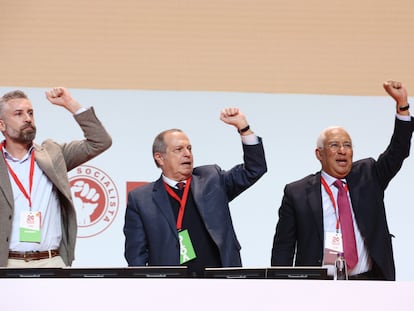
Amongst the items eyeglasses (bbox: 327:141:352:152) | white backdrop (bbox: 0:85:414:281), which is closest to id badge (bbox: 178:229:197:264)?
eyeglasses (bbox: 327:141:352:152)

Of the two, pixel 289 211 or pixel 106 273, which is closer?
pixel 106 273

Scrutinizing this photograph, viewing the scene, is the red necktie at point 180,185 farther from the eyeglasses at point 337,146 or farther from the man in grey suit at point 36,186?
the eyeglasses at point 337,146

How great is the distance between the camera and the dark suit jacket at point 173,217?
13.8 feet

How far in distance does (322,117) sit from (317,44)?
43cm

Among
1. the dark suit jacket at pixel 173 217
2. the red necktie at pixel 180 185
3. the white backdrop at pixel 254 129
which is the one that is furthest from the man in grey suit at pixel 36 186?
the white backdrop at pixel 254 129

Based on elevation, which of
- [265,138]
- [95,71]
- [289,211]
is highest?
[95,71]

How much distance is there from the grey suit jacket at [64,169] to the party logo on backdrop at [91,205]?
0.83m

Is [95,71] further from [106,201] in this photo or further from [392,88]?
[392,88]

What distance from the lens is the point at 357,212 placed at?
14.1ft

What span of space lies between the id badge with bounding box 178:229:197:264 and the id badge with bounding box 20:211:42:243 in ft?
2.08

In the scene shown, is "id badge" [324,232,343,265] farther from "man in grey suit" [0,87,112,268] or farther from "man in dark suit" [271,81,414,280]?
"man in grey suit" [0,87,112,268]

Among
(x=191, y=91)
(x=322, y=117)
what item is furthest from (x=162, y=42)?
(x=322, y=117)

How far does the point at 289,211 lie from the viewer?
178 inches

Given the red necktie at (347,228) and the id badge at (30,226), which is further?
the red necktie at (347,228)
